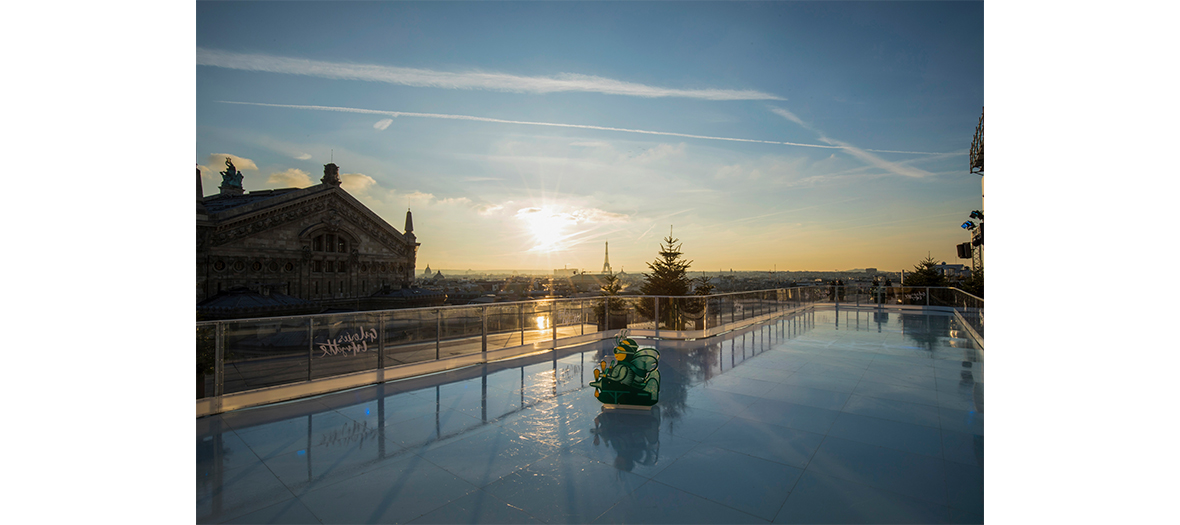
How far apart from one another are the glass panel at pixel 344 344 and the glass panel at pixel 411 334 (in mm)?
293

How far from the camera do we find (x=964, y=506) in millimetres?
2967

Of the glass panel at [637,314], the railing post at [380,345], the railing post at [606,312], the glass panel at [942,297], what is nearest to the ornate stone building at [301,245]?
the railing post at [380,345]

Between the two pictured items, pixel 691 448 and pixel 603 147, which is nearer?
pixel 691 448

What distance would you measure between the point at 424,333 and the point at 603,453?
181 inches

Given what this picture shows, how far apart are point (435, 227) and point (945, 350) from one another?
64.1 metres

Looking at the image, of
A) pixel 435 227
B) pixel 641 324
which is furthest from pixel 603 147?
pixel 435 227

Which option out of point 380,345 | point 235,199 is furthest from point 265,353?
point 235,199

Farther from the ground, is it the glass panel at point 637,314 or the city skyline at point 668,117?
the city skyline at point 668,117

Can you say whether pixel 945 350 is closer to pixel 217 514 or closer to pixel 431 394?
pixel 431 394

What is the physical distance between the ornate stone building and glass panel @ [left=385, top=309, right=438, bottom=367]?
3840 centimetres

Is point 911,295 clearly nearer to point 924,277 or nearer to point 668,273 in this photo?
point 924,277

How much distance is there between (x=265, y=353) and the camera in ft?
19.2

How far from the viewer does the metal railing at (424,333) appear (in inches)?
214

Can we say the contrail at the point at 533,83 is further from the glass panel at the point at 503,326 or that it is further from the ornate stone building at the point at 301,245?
the ornate stone building at the point at 301,245
